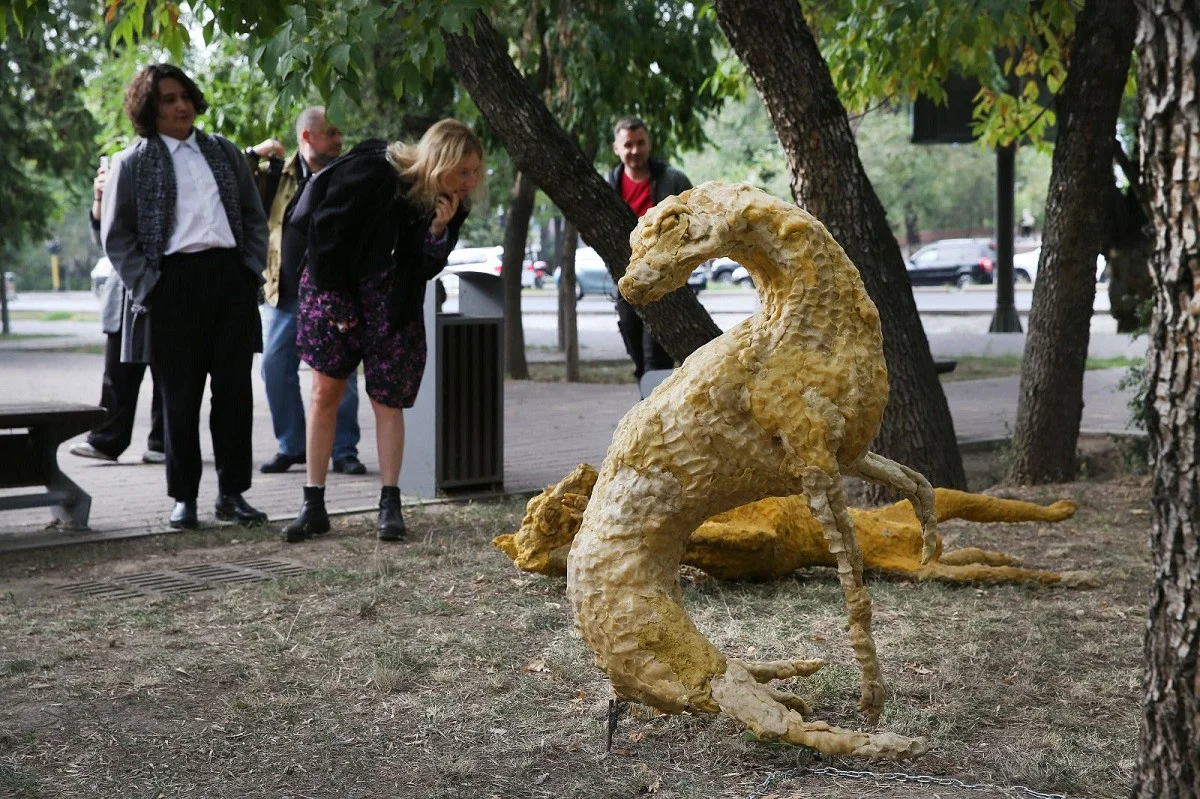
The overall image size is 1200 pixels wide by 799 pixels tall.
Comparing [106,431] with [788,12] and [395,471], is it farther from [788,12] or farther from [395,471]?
[788,12]

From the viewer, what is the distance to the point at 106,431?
8594 mm

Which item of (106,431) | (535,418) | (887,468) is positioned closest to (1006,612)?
(887,468)

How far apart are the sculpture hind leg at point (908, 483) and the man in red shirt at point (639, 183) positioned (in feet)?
13.9

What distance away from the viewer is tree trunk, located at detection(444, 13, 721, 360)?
635 centimetres

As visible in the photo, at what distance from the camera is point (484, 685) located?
4.08m

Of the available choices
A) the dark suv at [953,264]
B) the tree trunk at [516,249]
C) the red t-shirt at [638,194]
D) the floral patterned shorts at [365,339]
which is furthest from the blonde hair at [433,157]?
the dark suv at [953,264]

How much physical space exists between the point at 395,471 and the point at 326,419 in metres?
0.40

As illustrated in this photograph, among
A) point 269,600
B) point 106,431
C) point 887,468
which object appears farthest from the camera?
point 106,431

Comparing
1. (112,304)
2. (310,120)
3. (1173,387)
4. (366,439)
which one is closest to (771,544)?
(1173,387)

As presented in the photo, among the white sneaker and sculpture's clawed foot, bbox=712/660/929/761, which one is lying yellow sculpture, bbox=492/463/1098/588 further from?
the white sneaker

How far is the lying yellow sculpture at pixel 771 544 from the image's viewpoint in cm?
490

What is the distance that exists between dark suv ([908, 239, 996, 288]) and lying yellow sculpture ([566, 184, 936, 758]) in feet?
137

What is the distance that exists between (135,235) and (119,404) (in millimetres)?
2393

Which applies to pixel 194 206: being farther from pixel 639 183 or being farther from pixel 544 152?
pixel 639 183
